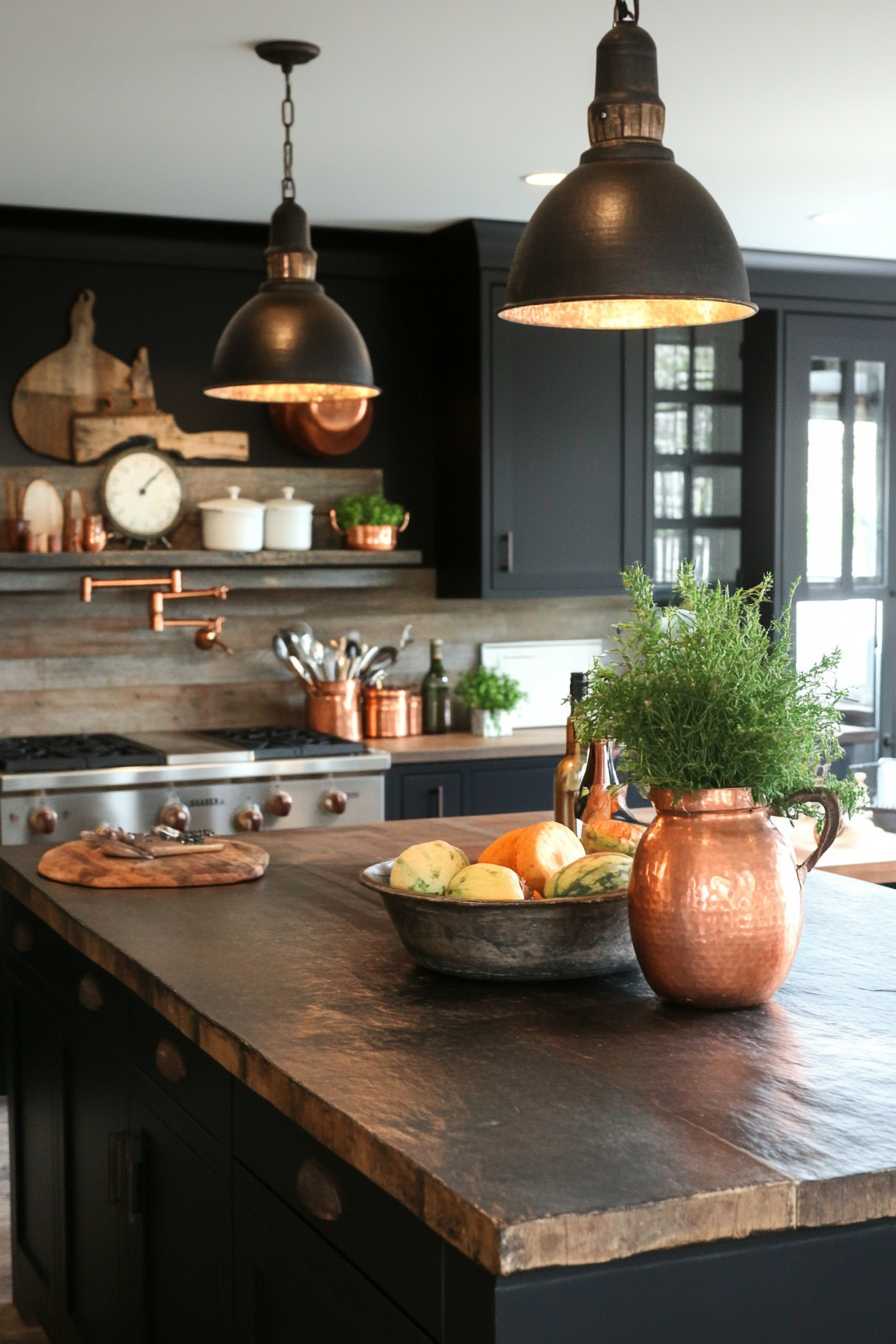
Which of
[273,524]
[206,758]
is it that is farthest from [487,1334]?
[273,524]

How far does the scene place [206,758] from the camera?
4.62 m

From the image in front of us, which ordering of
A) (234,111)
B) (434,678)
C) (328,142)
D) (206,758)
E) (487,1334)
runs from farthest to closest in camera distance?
(434,678)
(206,758)
(328,142)
(234,111)
(487,1334)

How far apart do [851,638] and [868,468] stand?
0.67m

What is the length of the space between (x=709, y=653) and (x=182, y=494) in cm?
372

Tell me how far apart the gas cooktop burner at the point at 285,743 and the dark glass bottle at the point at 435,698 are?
19.4 inches

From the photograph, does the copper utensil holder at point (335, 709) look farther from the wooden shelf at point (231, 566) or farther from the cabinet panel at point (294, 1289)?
the cabinet panel at point (294, 1289)

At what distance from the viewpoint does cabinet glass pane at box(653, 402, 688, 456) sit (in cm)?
559

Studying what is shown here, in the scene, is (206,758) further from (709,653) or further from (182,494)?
(709,653)

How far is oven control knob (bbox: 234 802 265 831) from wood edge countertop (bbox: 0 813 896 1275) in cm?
233

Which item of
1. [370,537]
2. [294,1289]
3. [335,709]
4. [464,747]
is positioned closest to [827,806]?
[294,1289]

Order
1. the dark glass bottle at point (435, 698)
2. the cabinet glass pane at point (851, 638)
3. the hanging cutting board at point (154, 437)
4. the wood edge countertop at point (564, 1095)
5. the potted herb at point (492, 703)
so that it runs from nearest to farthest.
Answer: the wood edge countertop at point (564, 1095) < the hanging cutting board at point (154, 437) < the potted herb at point (492, 703) < the dark glass bottle at point (435, 698) < the cabinet glass pane at point (851, 638)

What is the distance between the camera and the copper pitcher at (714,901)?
1671 mm

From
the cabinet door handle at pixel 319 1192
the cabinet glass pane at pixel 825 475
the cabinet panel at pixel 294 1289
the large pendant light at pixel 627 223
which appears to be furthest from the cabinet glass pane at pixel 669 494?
the cabinet door handle at pixel 319 1192

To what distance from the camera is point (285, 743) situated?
4.82 m
